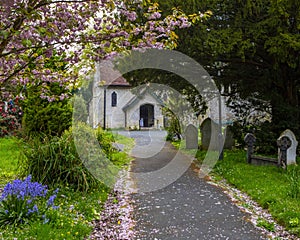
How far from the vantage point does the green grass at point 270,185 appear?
182 inches

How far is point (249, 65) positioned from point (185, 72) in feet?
7.79

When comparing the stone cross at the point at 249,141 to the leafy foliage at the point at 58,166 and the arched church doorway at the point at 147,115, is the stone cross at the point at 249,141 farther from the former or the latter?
the arched church doorway at the point at 147,115

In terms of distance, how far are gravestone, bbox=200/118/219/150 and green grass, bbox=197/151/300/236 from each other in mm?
2014

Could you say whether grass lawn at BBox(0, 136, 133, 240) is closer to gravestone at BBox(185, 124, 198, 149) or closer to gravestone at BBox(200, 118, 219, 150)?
gravestone at BBox(200, 118, 219, 150)

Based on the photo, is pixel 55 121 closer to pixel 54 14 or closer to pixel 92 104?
pixel 54 14

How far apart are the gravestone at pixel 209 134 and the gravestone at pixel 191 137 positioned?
103 cm

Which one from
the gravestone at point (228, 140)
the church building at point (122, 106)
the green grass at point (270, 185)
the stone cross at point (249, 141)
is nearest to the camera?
the green grass at point (270, 185)

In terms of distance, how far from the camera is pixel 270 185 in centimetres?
646

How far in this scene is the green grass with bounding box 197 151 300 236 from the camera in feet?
15.2

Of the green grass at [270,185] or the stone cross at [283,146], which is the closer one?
the green grass at [270,185]

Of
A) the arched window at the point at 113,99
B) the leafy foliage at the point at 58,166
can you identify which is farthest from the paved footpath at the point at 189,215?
the arched window at the point at 113,99

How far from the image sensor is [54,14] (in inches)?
173

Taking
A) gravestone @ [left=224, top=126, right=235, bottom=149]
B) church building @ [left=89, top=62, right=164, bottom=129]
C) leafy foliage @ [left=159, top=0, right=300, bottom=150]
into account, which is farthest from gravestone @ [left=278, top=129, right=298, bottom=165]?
church building @ [left=89, top=62, right=164, bottom=129]

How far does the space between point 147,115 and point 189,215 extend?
27780 millimetres
